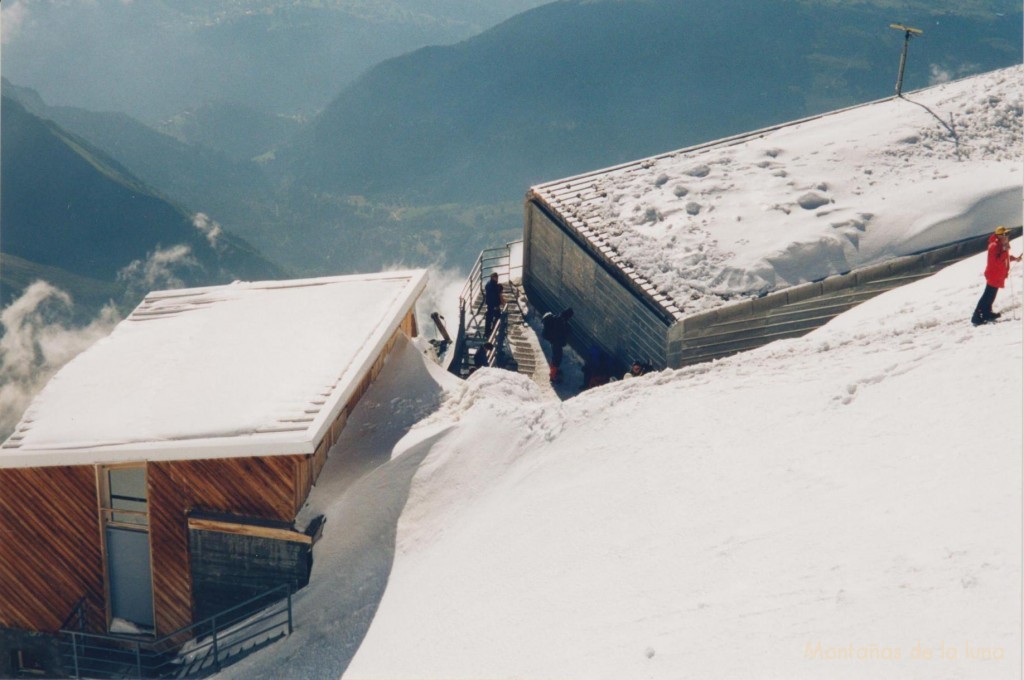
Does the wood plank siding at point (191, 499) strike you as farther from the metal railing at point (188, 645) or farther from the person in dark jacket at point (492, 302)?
the person in dark jacket at point (492, 302)

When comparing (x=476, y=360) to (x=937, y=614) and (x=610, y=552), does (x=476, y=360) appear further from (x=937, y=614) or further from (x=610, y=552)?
(x=937, y=614)

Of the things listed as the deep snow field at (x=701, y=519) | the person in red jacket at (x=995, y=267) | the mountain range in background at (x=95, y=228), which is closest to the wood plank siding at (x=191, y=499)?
the deep snow field at (x=701, y=519)

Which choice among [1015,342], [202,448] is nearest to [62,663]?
[202,448]

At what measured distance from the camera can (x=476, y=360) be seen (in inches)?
895

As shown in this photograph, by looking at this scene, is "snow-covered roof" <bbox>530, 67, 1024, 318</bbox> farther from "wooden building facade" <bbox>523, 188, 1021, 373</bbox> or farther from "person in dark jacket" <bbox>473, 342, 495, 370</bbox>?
"person in dark jacket" <bbox>473, 342, 495, 370</bbox>

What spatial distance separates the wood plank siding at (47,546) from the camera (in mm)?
14953

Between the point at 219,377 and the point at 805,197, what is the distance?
12.5 m

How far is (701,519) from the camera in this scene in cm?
1180

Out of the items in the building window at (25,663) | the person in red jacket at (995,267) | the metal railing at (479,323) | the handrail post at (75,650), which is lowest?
the building window at (25,663)

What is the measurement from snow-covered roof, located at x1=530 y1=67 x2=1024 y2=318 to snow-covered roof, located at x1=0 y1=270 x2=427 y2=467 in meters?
5.28

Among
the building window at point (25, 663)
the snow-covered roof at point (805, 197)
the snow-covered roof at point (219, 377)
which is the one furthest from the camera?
the snow-covered roof at point (805, 197)

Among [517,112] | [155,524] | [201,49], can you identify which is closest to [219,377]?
[155,524]

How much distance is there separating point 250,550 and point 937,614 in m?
9.25

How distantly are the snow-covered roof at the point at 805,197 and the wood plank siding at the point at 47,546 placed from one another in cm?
1047
